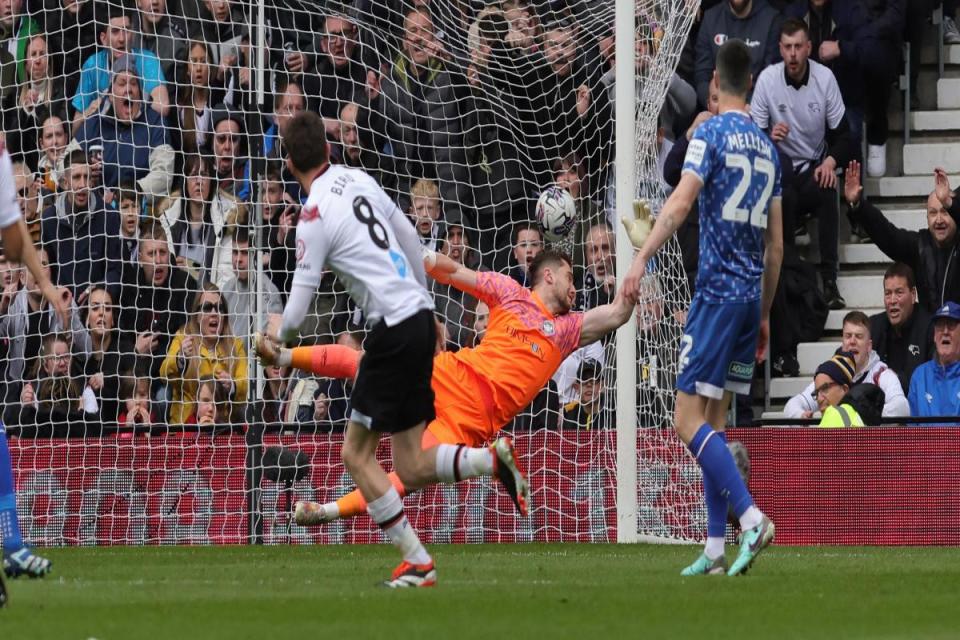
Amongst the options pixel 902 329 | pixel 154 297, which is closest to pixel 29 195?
pixel 154 297

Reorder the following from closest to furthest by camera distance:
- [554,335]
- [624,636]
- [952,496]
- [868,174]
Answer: [624,636]
[554,335]
[952,496]
[868,174]

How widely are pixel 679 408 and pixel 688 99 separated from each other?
294 inches

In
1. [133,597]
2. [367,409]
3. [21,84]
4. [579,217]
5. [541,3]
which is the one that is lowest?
[133,597]

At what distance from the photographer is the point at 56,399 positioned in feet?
47.6

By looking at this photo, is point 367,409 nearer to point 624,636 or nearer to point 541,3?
point 624,636

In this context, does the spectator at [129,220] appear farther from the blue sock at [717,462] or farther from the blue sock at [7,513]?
the blue sock at [717,462]

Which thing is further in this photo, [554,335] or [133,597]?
[554,335]

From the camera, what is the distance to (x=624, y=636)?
254 inches

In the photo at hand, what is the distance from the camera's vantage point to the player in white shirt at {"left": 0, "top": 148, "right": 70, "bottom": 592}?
8469 millimetres

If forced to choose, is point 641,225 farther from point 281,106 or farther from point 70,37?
point 70,37

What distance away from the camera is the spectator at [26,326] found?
14.5 meters

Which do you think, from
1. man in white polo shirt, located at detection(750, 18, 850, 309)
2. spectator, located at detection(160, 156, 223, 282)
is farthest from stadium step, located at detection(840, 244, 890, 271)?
spectator, located at detection(160, 156, 223, 282)

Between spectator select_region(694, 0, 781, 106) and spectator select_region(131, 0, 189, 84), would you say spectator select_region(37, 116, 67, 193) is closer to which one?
spectator select_region(131, 0, 189, 84)

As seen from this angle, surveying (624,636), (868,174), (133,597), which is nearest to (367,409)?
(133,597)
